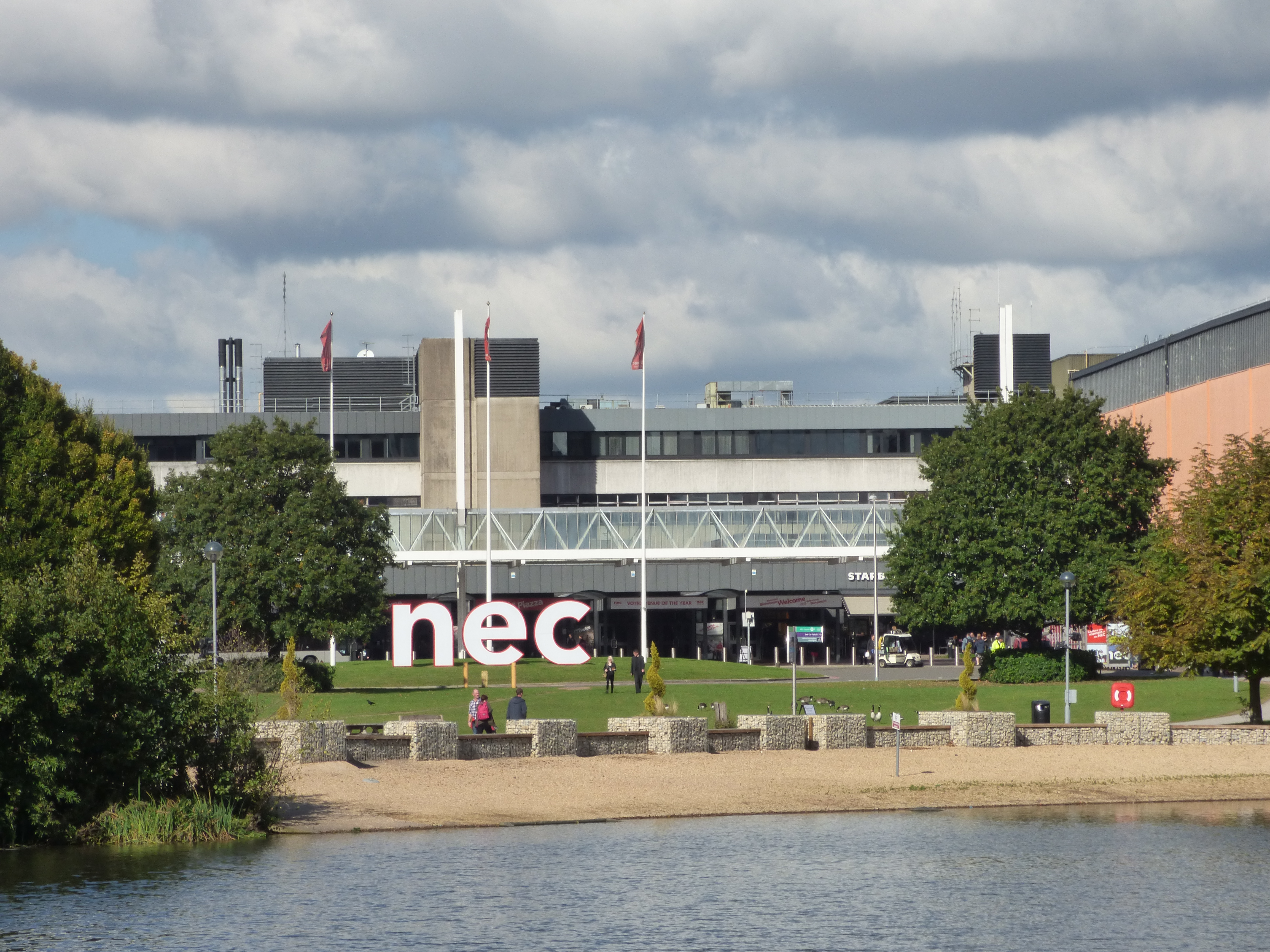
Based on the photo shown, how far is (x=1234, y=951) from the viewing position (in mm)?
19391

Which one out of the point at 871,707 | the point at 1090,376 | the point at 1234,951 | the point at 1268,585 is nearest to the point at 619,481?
the point at 1090,376

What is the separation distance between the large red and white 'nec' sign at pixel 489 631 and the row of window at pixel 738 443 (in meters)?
49.4

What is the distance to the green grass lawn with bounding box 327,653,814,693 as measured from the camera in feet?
210

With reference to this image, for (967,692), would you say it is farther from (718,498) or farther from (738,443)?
(738,443)

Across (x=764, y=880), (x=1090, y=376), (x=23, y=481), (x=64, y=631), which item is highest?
(x=1090, y=376)

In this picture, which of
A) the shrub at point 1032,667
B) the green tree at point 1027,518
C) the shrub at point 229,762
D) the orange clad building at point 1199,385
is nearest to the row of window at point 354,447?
the orange clad building at point 1199,385

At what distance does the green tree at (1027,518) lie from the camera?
62.8 metres

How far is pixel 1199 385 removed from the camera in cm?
8469

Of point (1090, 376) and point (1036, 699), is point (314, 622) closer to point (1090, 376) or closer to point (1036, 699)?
point (1036, 699)

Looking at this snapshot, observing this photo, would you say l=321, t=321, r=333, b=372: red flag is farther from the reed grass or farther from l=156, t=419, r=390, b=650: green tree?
the reed grass

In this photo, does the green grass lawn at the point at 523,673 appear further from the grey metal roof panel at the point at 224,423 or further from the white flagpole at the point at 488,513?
the grey metal roof panel at the point at 224,423

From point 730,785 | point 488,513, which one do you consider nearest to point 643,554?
point 488,513

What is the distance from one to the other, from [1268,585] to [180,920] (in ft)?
107

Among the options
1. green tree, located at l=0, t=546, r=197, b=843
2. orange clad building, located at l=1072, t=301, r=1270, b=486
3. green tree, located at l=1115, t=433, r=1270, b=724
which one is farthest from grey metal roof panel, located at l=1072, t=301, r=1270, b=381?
green tree, located at l=0, t=546, r=197, b=843
